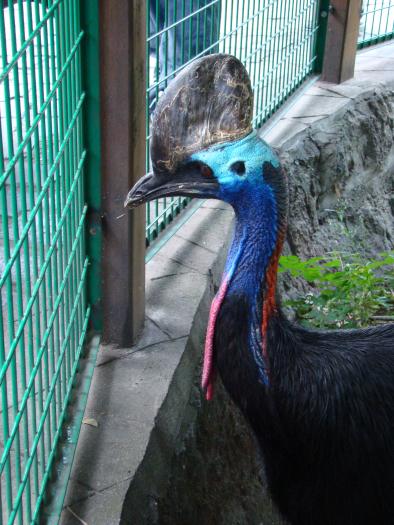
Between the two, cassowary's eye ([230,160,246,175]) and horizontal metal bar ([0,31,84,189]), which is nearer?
horizontal metal bar ([0,31,84,189])

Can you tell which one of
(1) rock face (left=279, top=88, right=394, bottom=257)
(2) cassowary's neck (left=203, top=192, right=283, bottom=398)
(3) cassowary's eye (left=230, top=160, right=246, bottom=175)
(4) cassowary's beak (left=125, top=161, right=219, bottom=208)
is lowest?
(1) rock face (left=279, top=88, right=394, bottom=257)

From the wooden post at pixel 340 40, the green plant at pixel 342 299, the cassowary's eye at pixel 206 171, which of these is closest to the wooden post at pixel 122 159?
the cassowary's eye at pixel 206 171

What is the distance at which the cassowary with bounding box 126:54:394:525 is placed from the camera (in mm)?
2324

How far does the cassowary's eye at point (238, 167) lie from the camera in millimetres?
2289

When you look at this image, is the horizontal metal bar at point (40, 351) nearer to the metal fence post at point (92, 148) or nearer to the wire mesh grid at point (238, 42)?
the metal fence post at point (92, 148)

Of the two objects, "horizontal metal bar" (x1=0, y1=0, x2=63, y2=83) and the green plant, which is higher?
"horizontal metal bar" (x1=0, y1=0, x2=63, y2=83)

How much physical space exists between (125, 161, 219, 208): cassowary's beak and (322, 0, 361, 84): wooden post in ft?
13.5

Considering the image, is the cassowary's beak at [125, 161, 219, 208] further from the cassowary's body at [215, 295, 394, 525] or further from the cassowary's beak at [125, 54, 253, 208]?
the cassowary's body at [215, 295, 394, 525]

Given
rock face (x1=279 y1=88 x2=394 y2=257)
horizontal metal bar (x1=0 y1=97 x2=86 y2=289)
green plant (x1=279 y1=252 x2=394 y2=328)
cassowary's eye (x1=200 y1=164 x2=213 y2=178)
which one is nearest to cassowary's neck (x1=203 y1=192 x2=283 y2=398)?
cassowary's eye (x1=200 y1=164 x2=213 y2=178)

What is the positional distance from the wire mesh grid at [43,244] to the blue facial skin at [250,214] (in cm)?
44

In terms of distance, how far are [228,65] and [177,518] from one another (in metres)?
1.50

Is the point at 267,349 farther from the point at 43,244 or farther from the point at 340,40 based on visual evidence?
the point at 340,40

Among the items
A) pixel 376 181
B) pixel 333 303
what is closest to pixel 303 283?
pixel 333 303

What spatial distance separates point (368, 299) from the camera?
13.6ft
